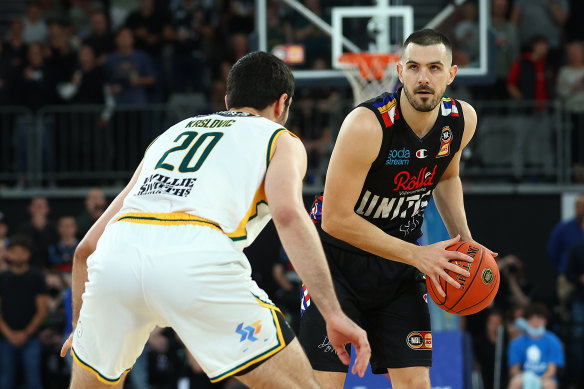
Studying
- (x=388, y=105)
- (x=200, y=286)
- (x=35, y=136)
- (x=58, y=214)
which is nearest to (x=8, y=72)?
(x=35, y=136)

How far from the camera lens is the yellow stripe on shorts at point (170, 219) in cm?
442

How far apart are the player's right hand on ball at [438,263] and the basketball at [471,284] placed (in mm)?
51

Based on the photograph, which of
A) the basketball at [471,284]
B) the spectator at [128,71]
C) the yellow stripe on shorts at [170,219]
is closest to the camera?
the yellow stripe on shorts at [170,219]

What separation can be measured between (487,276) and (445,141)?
812 millimetres

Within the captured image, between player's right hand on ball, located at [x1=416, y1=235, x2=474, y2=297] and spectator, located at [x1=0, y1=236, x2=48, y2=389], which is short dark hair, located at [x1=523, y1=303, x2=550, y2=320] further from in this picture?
player's right hand on ball, located at [x1=416, y1=235, x2=474, y2=297]

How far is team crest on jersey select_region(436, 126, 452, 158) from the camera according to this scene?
576 centimetres

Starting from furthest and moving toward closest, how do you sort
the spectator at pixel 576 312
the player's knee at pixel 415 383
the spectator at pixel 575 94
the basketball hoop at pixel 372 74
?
the spectator at pixel 575 94 < the spectator at pixel 576 312 < the basketball hoop at pixel 372 74 < the player's knee at pixel 415 383

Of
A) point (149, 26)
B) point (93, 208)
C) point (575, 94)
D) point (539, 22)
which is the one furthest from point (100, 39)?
point (575, 94)

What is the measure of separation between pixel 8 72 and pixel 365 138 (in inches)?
423

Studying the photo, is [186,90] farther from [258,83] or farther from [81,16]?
[258,83]

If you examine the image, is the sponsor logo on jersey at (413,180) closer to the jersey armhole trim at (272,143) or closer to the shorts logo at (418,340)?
the shorts logo at (418,340)

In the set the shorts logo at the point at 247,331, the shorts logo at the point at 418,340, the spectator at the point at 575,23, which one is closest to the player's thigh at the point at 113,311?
the shorts logo at the point at 247,331

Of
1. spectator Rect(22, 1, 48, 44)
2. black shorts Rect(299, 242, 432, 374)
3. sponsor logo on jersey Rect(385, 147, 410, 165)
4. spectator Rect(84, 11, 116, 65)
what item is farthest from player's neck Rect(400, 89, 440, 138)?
spectator Rect(22, 1, 48, 44)

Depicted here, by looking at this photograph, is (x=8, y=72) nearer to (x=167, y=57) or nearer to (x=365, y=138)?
(x=167, y=57)
